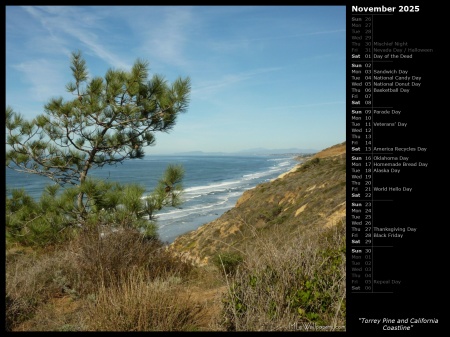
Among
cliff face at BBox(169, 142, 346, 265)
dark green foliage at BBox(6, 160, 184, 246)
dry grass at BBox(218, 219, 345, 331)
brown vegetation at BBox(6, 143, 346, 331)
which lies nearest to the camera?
dry grass at BBox(218, 219, 345, 331)

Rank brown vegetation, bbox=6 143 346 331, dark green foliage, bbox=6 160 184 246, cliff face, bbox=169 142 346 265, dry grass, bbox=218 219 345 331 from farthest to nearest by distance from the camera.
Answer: cliff face, bbox=169 142 346 265
dark green foliage, bbox=6 160 184 246
brown vegetation, bbox=6 143 346 331
dry grass, bbox=218 219 345 331

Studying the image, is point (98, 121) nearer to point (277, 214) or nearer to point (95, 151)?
point (95, 151)

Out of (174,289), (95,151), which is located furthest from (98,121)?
(174,289)

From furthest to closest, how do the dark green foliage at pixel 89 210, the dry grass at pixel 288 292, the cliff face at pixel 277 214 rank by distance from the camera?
the cliff face at pixel 277 214
the dark green foliage at pixel 89 210
the dry grass at pixel 288 292

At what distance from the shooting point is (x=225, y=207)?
31.1 metres

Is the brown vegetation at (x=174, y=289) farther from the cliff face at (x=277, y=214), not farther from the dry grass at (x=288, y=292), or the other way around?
the cliff face at (x=277, y=214)

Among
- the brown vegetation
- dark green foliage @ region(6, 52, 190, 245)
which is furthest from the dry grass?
dark green foliage @ region(6, 52, 190, 245)

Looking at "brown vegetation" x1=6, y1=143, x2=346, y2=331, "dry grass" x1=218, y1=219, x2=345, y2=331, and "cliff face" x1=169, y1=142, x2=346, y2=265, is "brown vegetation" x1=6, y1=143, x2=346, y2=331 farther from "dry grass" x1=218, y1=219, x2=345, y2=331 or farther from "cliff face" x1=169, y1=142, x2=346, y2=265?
"cliff face" x1=169, y1=142, x2=346, y2=265

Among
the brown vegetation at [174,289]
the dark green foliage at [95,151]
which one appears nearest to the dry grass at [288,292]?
the brown vegetation at [174,289]

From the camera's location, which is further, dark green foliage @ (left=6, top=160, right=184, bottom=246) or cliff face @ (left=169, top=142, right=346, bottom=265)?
cliff face @ (left=169, top=142, right=346, bottom=265)

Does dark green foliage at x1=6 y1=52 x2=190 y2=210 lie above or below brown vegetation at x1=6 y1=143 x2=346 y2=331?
above

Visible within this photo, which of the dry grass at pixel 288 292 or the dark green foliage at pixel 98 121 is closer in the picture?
the dry grass at pixel 288 292

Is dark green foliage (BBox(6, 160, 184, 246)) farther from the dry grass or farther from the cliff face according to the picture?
the dry grass
